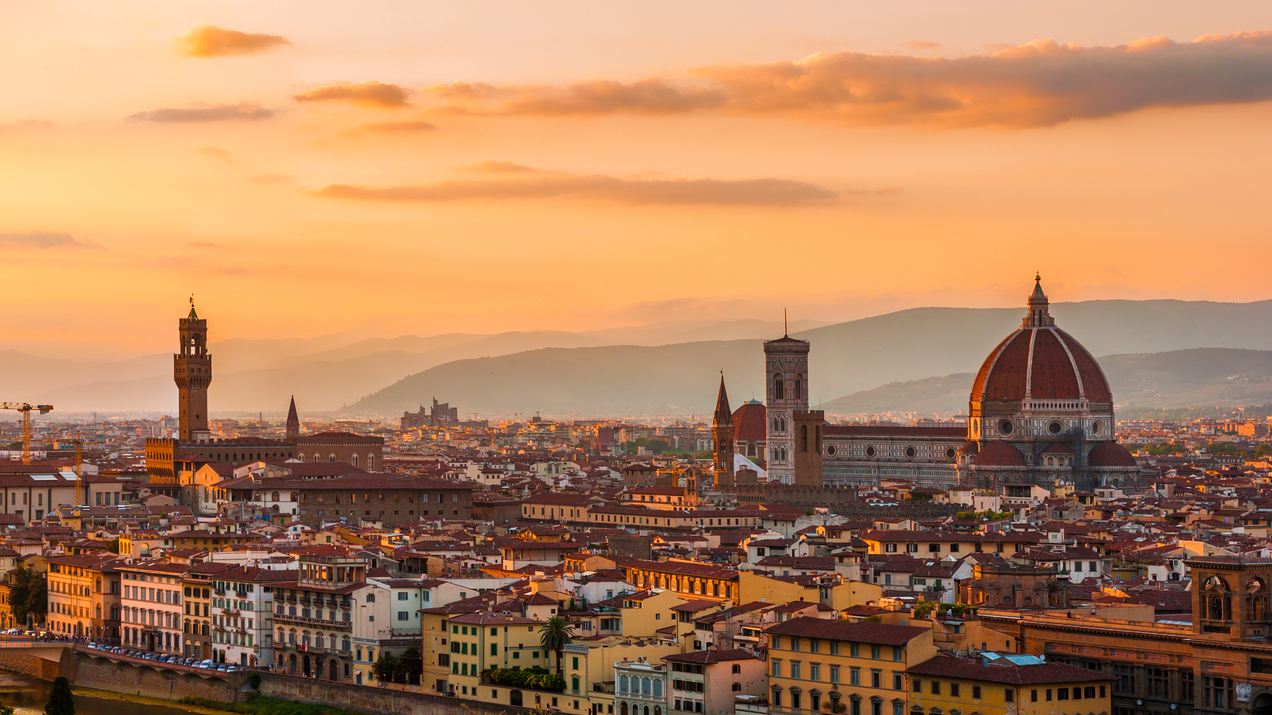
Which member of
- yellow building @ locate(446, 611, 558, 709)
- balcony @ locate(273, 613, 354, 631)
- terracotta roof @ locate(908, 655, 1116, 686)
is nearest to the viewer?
terracotta roof @ locate(908, 655, 1116, 686)

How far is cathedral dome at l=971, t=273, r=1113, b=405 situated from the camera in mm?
130625

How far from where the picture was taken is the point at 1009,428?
132 m

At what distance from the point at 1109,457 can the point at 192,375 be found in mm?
50505

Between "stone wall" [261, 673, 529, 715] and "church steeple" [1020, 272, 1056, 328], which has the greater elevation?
"church steeple" [1020, 272, 1056, 328]

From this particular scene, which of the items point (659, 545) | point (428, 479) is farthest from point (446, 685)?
point (428, 479)

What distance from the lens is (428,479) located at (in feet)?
351

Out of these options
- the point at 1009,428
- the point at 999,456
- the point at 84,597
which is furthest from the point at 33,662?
the point at 1009,428

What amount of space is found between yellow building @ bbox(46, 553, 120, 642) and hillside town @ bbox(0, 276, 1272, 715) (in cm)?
9

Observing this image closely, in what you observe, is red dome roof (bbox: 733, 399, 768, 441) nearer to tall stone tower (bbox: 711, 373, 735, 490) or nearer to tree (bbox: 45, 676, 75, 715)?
tall stone tower (bbox: 711, 373, 735, 490)

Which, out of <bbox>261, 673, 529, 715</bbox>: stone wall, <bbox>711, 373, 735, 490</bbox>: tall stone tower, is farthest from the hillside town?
<bbox>261, 673, 529, 715</bbox>: stone wall

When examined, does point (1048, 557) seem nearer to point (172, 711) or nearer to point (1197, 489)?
point (172, 711)

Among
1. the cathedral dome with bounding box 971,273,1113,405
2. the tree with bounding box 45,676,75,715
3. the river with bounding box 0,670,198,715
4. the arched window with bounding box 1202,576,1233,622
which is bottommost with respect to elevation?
the river with bounding box 0,670,198,715

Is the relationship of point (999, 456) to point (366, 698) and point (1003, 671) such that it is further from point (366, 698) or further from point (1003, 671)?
point (1003, 671)

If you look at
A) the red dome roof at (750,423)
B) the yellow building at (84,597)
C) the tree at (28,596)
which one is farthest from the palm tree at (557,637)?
the red dome roof at (750,423)
